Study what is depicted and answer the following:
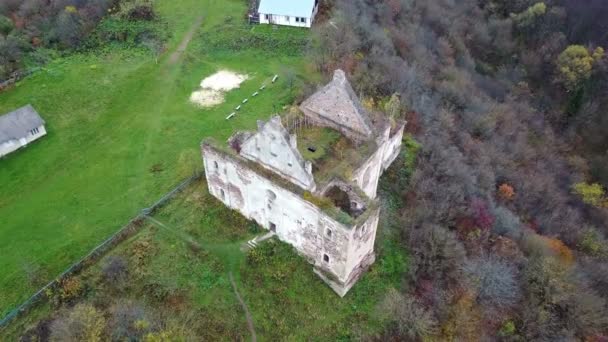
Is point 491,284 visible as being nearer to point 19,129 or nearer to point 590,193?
point 590,193

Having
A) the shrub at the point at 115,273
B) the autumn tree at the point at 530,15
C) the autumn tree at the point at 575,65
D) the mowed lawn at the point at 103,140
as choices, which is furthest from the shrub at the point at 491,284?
the autumn tree at the point at 530,15

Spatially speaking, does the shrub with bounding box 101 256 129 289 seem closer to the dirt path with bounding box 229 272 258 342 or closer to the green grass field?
the green grass field

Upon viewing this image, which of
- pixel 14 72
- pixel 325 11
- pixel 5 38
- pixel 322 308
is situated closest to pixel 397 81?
pixel 325 11

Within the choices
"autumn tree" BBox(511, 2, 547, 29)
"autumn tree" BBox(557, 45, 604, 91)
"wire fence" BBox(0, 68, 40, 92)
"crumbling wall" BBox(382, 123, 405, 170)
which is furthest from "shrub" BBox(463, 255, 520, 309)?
"autumn tree" BBox(511, 2, 547, 29)

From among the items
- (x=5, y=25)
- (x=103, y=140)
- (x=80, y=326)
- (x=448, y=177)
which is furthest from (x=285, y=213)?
(x=5, y=25)

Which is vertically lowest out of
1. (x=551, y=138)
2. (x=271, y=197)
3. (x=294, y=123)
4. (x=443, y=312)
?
(x=551, y=138)

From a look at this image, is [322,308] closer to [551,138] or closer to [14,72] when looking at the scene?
[14,72]
